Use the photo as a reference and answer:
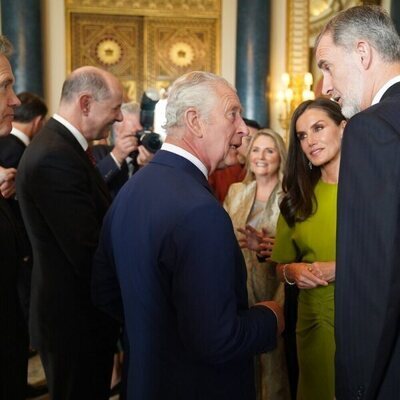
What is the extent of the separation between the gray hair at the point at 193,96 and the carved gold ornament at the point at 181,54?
6.81m

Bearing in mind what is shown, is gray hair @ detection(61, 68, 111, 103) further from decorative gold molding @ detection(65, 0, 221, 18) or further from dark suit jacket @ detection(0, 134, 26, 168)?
decorative gold molding @ detection(65, 0, 221, 18)

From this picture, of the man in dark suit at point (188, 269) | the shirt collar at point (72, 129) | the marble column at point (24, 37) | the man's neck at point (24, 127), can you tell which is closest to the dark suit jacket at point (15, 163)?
the man's neck at point (24, 127)

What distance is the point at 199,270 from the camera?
4.18ft

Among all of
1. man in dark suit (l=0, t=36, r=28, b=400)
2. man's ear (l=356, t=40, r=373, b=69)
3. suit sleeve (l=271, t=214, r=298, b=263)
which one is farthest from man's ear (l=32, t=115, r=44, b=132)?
man's ear (l=356, t=40, r=373, b=69)

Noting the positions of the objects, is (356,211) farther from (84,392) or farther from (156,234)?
(84,392)

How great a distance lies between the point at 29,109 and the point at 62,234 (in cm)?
210

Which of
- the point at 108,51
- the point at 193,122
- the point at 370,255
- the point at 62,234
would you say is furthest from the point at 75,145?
the point at 108,51

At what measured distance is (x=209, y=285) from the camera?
128 cm

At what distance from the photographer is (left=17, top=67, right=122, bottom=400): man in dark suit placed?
6.62 feet

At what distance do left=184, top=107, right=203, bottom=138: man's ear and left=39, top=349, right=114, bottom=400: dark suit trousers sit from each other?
1.21 m

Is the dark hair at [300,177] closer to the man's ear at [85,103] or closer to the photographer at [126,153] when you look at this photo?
the photographer at [126,153]

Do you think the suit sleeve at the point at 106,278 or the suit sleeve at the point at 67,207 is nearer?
the suit sleeve at the point at 106,278

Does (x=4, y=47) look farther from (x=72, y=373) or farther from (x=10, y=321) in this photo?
(x=72, y=373)

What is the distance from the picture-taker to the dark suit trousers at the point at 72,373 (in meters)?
2.16
